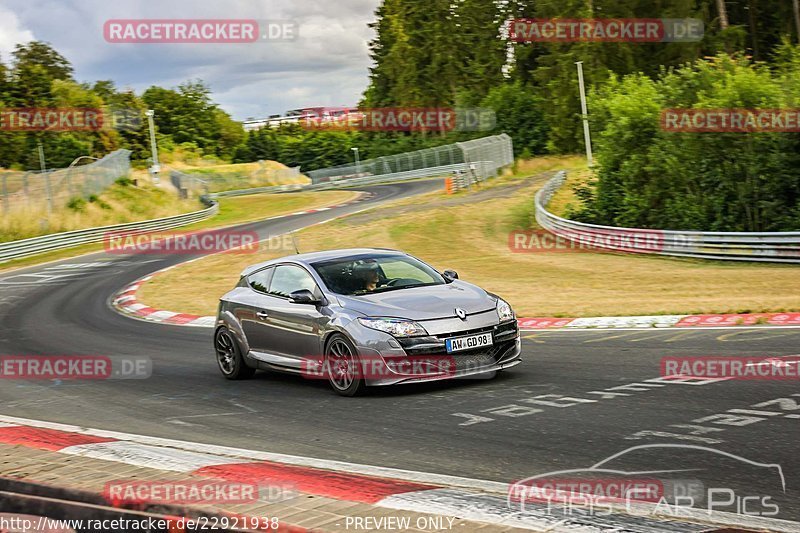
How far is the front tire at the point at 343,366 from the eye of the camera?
10.3 meters

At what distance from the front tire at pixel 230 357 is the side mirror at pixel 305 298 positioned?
1621 millimetres

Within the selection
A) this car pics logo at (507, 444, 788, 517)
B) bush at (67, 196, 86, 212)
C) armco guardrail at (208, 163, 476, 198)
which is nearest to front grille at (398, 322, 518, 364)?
this car pics logo at (507, 444, 788, 517)

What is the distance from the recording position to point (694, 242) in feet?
89.2

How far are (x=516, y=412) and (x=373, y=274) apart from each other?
311 centimetres

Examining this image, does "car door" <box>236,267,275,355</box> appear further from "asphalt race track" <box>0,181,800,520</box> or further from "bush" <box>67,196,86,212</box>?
"bush" <box>67,196,86,212</box>

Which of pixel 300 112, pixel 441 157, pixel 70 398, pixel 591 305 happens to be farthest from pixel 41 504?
pixel 300 112

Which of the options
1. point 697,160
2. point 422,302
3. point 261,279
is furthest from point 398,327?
point 697,160

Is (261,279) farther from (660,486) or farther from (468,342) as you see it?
(660,486)

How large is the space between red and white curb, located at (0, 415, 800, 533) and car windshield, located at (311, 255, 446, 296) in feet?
9.69

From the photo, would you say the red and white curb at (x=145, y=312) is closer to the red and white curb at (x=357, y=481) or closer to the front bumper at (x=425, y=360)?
the front bumper at (x=425, y=360)

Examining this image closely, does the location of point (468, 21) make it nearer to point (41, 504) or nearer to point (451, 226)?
point (451, 226)

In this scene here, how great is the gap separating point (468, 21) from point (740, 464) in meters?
104

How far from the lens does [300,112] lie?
569 ft

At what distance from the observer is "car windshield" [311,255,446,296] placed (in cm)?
1113
